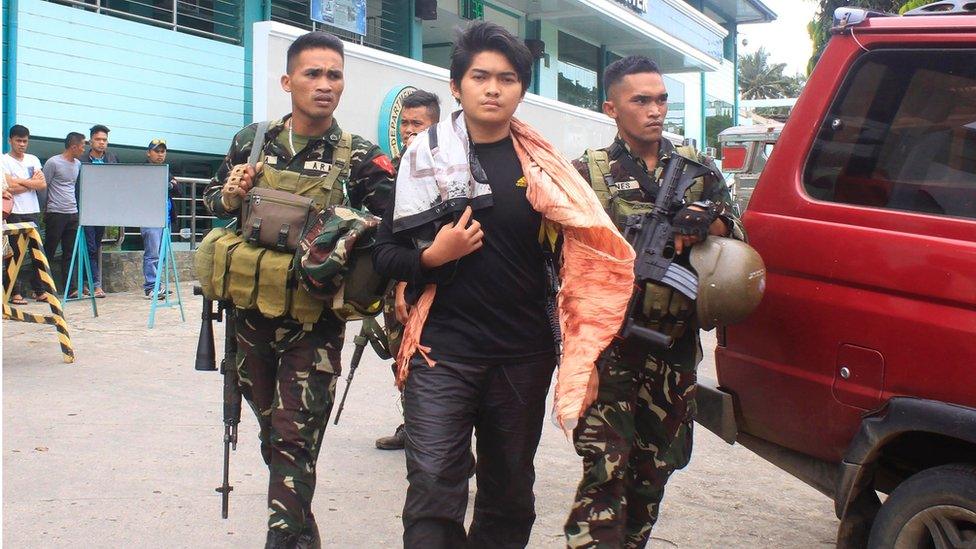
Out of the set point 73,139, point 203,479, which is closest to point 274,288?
point 203,479

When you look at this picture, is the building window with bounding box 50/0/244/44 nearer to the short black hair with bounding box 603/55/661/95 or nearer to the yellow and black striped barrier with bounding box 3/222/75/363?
the yellow and black striped barrier with bounding box 3/222/75/363

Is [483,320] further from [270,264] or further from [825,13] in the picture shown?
[825,13]

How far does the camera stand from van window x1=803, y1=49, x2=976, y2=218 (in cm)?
306

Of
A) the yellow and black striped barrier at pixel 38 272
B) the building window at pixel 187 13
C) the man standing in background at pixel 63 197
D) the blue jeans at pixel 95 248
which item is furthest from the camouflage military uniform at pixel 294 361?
the building window at pixel 187 13

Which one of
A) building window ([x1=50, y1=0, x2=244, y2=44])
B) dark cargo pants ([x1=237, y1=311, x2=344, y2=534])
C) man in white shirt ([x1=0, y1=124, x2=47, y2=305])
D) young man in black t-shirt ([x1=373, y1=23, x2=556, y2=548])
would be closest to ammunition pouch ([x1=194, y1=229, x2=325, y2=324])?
dark cargo pants ([x1=237, y1=311, x2=344, y2=534])

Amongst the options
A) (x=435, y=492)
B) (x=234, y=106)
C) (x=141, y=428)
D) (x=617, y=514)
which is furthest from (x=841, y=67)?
(x=234, y=106)

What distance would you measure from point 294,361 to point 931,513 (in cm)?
213

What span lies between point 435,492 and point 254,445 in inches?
115

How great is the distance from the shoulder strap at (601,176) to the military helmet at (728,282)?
50cm

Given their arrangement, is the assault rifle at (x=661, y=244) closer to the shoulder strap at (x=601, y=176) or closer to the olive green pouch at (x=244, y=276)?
the shoulder strap at (x=601, y=176)

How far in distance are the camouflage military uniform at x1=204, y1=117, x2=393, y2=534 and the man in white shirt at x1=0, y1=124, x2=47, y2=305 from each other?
7.13 m

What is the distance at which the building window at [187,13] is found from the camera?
1316 cm

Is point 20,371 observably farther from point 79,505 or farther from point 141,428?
point 79,505

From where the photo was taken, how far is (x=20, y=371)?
724cm
